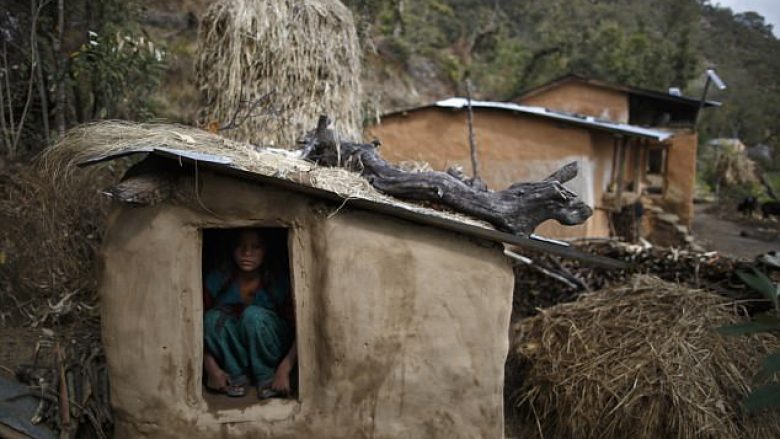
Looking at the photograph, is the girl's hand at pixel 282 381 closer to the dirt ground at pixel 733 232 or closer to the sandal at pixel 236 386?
the sandal at pixel 236 386

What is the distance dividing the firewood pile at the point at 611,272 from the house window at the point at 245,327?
370 centimetres

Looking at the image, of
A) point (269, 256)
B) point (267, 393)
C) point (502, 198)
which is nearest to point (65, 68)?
point (269, 256)

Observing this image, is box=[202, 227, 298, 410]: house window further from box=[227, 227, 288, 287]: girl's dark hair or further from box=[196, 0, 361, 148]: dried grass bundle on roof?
box=[196, 0, 361, 148]: dried grass bundle on roof

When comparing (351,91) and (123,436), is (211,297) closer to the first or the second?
(123,436)

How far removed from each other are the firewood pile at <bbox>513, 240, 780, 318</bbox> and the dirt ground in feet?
22.4

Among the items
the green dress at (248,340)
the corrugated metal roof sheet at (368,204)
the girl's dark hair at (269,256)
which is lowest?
the green dress at (248,340)

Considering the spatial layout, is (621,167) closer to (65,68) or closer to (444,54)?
(65,68)

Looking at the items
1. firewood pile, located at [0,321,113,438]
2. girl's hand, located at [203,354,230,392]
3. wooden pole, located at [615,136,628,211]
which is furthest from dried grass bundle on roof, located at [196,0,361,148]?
wooden pole, located at [615,136,628,211]

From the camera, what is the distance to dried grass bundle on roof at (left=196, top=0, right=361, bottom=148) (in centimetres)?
751

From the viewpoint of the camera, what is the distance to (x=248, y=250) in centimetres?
432

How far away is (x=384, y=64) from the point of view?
20.0 m

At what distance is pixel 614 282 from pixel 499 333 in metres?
4.06

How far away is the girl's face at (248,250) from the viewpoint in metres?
4.32

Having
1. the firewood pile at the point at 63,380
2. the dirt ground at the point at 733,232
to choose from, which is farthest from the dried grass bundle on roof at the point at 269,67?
the dirt ground at the point at 733,232
